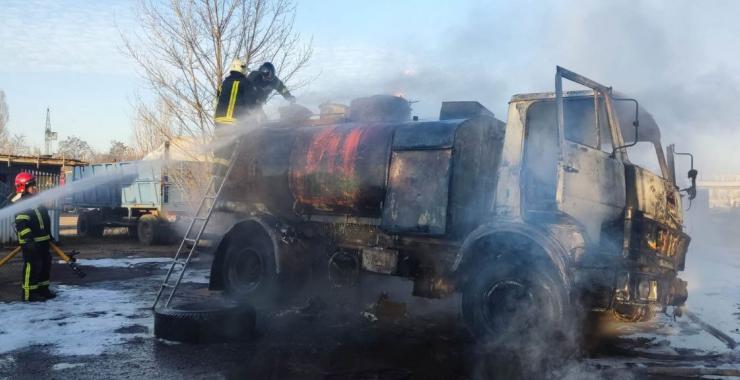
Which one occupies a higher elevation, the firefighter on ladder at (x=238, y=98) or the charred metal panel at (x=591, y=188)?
the firefighter on ladder at (x=238, y=98)

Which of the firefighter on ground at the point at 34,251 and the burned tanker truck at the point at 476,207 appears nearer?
the burned tanker truck at the point at 476,207

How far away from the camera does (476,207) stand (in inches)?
248

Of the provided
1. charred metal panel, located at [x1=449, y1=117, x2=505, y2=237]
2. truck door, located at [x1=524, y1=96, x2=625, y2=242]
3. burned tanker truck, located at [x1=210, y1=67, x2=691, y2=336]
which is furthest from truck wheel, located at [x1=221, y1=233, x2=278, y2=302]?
truck door, located at [x1=524, y1=96, x2=625, y2=242]

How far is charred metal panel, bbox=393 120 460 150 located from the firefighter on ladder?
2.51m

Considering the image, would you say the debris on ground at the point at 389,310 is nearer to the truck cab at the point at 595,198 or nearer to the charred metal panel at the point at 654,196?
the truck cab at the point at 595,198

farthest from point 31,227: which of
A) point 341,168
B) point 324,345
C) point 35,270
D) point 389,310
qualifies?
point 389,310

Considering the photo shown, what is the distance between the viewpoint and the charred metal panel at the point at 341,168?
6.78m

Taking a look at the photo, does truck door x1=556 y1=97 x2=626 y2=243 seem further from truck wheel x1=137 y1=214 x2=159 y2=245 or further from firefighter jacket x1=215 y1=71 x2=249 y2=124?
truck wheel x1=137 y1=214 x2=159 y2=245

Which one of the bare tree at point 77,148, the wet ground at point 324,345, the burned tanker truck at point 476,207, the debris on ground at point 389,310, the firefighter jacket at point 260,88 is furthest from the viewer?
the bare tree at point 77,148

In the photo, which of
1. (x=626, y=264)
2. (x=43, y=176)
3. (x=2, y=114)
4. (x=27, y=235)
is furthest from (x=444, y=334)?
(x=2, y=114)

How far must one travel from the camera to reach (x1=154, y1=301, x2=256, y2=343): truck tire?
5699mm

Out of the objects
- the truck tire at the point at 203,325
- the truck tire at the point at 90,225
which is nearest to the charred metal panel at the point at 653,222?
the truck tire at the point at 203,325

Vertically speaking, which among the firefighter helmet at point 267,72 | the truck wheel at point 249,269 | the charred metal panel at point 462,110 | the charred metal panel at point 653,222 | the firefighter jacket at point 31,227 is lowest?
the truck wheel at point 249,269

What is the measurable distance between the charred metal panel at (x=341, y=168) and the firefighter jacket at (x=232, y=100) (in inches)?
40.6
